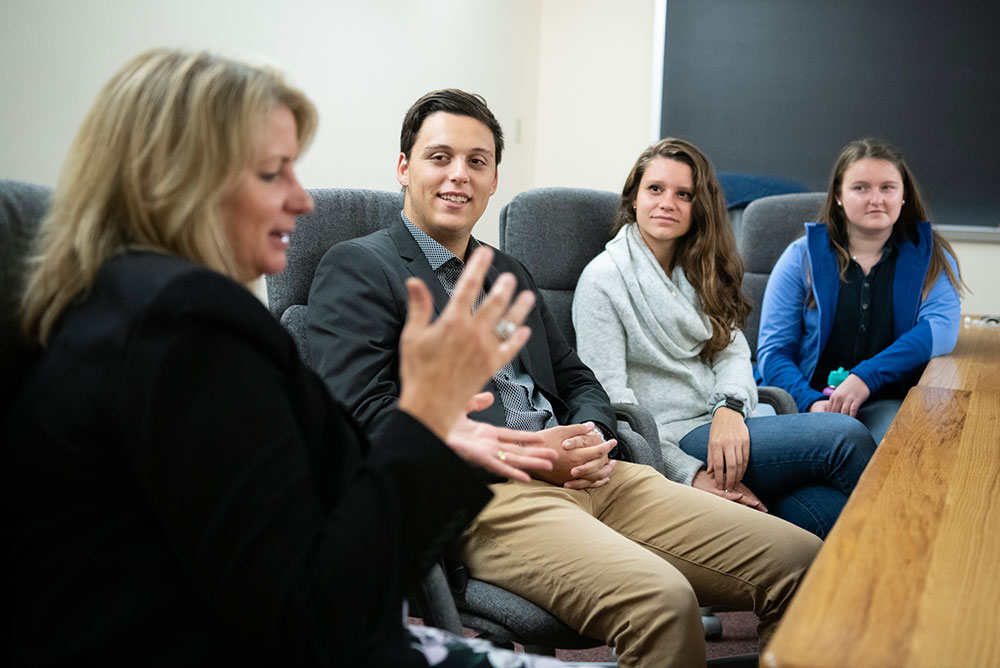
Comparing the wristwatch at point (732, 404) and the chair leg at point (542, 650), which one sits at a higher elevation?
→ the wristwatch at point (732, 404)

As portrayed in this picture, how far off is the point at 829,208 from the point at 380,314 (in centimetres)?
164

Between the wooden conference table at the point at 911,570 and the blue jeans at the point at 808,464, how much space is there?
45cm

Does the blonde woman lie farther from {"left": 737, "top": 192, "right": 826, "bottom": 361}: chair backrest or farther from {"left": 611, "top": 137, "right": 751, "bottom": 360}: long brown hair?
Result: {"left": 737, "top": 192, "right": 826, "bottom": 361}: chair backrest

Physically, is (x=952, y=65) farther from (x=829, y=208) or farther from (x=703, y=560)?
(x=703, y=560)

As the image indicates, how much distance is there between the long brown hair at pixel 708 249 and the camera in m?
2.39

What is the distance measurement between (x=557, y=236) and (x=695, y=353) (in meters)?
0.48

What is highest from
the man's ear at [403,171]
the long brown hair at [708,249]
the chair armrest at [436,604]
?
the man's ear at [403,171]

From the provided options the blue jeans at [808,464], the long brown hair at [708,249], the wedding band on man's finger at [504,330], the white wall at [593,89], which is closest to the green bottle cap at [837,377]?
the long brown hair at [708,249]

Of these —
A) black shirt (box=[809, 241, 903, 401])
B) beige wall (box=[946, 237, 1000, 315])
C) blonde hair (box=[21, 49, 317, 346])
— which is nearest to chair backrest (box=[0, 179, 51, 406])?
blonde hair (box=[21, 49, 317, 346])

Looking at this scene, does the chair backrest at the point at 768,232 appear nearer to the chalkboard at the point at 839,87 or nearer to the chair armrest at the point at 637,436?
the chalkboard at the point at 839,87

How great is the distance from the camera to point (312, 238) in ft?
6.33

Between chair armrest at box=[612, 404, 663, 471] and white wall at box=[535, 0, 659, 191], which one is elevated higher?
white wall at box=[535, 0, 659, 191]

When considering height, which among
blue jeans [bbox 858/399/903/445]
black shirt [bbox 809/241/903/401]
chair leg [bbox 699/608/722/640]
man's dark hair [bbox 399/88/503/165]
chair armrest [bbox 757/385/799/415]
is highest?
man's dark hair [bbox 399/88/503/165]

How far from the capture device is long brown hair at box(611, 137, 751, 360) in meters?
2.39
